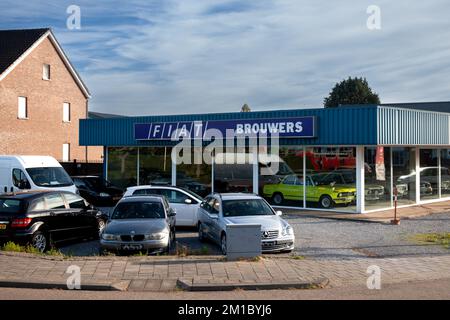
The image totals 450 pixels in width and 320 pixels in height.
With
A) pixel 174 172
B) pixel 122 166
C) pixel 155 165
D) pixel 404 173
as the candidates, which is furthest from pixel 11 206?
pixel 404 173

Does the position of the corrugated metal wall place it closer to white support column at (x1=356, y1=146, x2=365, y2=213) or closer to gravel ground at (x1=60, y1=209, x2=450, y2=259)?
white support column at (x1=356, y1=146, x2=365, y2=213)

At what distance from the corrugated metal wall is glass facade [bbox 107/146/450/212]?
1066 millimetres

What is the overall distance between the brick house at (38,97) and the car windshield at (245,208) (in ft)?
81.2

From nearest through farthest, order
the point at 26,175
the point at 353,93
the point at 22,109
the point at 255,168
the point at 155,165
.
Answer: the point at 26,175
the point at 255,168
the point at 155,165
the point at 22,109
the point at 353,93

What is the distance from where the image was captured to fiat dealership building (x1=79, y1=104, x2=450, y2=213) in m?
21.1

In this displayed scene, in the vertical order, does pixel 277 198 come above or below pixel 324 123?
below

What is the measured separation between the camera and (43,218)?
43.3ft

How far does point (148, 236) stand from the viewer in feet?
40.3

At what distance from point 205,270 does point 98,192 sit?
15334mm

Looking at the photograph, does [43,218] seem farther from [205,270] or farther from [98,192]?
[98,192]

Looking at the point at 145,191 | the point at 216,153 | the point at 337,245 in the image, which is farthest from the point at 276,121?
the point at 337,245

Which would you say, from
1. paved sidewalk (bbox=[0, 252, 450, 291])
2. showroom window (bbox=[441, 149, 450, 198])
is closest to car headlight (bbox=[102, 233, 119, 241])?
paved sidewalk (bbox=[0, 252, 450, 291])

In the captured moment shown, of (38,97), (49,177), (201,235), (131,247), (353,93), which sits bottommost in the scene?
(201,235)

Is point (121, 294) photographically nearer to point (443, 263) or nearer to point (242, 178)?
point (443, 263)
